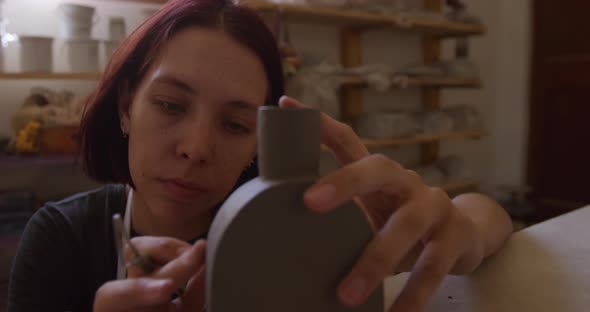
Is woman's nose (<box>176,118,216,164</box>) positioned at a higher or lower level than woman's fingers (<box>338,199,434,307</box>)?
higher

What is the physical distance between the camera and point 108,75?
804 mm

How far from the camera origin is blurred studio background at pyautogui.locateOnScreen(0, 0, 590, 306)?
1849mm

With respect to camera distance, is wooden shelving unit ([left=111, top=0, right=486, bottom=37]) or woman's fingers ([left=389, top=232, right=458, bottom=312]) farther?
wooden shelving unit ([left=111, top=0, right=486, bottom=37])

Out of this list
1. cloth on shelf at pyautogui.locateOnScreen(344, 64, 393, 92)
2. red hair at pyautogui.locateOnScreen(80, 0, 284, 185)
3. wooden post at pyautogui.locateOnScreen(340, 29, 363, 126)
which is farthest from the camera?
wooden post at pyautogui.locateOnScreen(340, 29, 363, 126)

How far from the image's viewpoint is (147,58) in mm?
720

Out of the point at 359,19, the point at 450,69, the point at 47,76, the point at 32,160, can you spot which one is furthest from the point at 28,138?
the point at 450,69

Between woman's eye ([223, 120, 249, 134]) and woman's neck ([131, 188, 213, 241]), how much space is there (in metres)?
0.23

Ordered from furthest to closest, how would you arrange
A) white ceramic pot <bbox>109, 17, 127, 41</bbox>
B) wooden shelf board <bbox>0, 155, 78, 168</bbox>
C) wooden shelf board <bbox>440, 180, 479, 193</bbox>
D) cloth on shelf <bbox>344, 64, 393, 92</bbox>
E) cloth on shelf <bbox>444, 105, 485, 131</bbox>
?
cloth on shelf <bbox>444, 105, 485, 131</bbox>
wooden shelf board <bbox>440, 180, 479, 193</bbox>
cloth on shelf <bbox>344, 64, 393, 92</bbox>
white ceramic pot <bbox>109, 17, 127, 41</bbox>
wooden shelf board <bbox>0, 155, 78, 168</bbox>

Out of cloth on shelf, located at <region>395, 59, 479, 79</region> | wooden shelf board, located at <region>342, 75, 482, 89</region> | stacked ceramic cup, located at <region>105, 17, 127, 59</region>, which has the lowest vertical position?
wooden shelf board, located at <region>342, 75, 482, 89</region>

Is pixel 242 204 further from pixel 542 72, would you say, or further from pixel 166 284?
pixel 542 72

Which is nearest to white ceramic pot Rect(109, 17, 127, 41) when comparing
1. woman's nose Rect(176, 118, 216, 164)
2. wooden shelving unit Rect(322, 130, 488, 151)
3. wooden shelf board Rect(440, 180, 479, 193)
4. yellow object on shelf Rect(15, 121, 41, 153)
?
yellow object on shelf Rect(15, 121, 41, 153)

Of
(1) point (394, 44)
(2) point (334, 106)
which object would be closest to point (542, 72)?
(1) point (394, 44)

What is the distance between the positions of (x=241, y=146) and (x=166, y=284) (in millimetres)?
296

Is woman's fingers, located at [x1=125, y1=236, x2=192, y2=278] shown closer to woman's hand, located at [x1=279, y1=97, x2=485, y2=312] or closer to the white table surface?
woman's hand, located at [x1=279, y1=97, x2=485, y2=312]
